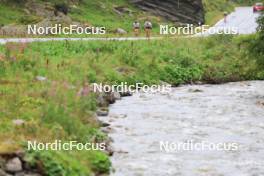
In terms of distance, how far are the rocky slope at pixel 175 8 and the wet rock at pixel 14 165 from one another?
6466 cm

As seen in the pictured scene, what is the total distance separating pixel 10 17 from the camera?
62.2 metres

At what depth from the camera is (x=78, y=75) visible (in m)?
34.7

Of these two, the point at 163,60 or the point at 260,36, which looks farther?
the point at 163,60

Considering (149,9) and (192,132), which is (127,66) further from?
(149,9)

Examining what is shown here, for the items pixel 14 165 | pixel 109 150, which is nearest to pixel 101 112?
pixel 109 150

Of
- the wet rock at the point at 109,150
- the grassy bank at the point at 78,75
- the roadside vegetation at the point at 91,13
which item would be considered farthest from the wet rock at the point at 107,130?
the roadside vegetation at the point at 91,13

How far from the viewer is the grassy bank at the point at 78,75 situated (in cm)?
2139

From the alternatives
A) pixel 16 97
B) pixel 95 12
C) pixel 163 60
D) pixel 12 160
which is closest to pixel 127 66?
pixel 163 60

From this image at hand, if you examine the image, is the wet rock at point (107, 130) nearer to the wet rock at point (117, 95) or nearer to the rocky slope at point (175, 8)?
the wet rock at point (117, 95)

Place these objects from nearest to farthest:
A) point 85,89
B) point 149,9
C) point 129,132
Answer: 1. point 129,132
2. point 85,89
3. point 149,9

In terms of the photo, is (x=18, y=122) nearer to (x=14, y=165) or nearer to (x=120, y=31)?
(x=14, y=165)

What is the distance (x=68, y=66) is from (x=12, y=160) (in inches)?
646

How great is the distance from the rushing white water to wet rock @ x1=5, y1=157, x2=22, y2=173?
352 centimetres

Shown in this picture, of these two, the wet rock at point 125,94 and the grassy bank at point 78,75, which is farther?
the wet rock at point 125,94
